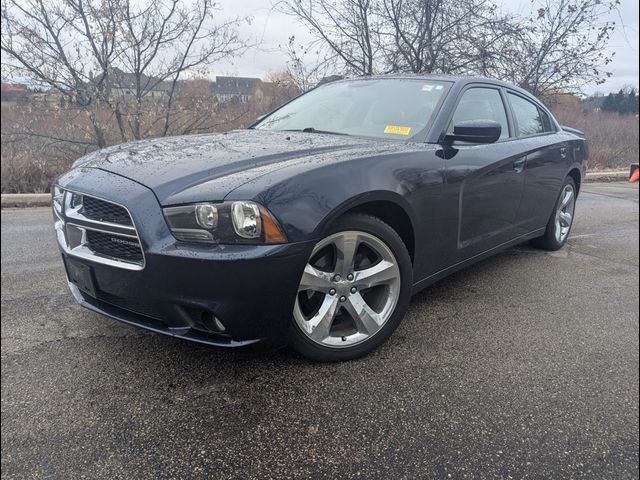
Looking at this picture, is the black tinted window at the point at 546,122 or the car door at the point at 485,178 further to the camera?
the black tinted window at the point at 546,122

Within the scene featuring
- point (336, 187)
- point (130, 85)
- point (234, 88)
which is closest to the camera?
point (336, 187)

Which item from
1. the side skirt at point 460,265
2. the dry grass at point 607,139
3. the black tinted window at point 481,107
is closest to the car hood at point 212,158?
the black tinted window at point 481,107

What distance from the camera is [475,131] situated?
8.72ft

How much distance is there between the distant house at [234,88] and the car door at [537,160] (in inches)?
224

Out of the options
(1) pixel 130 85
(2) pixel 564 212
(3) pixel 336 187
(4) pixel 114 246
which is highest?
(1) pixel 130 85

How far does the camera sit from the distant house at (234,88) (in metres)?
8.38

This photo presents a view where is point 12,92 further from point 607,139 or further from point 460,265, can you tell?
point 607,139

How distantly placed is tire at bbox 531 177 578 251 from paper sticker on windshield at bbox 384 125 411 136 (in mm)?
2169

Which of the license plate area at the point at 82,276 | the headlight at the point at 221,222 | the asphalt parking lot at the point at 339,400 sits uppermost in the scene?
the headlight at the point at 221,222

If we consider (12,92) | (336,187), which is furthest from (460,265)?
(12,92)

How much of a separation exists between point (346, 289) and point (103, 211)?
1182mm

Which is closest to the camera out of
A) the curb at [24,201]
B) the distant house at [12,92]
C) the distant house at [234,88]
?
the curb at [24,201]

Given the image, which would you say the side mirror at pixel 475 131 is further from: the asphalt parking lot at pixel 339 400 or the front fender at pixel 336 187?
the asphalt parking lot at pixel 339 400

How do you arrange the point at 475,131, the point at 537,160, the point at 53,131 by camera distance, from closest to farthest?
the point at 475,131 → the point at 537,160 → the point at 53,131
